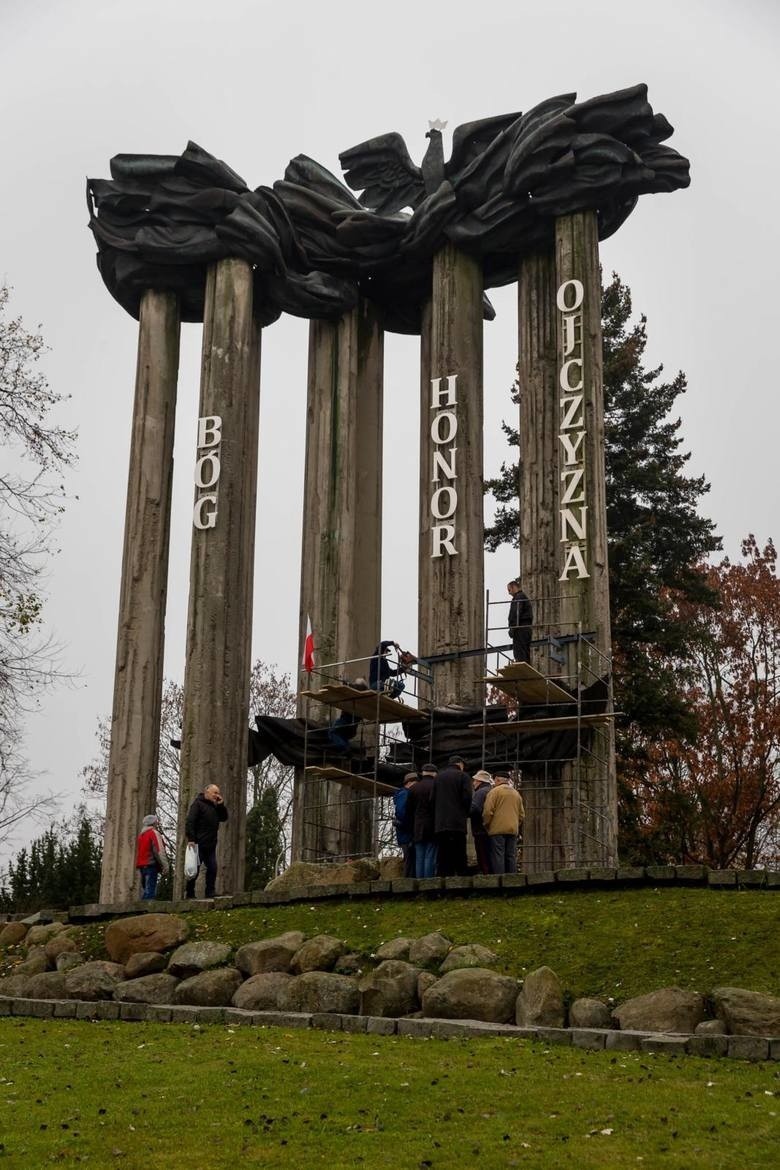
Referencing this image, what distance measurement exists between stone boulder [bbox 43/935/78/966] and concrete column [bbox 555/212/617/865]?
7.09m

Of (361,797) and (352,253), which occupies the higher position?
(352,253)

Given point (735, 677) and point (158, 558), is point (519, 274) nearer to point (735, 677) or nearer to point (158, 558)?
point (158, 558)

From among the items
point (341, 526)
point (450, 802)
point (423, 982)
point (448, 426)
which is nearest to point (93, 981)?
point (423, 982)

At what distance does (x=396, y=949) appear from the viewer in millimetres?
16531

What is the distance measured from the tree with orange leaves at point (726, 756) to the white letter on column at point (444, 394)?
9.39 metres

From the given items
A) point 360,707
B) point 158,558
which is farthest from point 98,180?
point 360,707

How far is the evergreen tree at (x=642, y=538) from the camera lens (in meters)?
31.8

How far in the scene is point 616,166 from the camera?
84.8 feet

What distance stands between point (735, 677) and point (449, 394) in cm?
1366

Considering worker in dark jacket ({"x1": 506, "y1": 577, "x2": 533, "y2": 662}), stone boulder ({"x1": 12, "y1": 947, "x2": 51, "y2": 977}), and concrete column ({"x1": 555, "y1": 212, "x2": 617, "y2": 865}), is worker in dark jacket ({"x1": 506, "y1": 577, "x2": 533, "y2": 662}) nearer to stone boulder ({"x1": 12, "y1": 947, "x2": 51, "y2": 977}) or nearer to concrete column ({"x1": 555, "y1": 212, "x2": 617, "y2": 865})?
concrete column ({"x1": 555, "y1": 212, "x2": 617, "y2": 865})

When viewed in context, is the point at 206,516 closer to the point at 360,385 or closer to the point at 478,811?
the point at 360,385


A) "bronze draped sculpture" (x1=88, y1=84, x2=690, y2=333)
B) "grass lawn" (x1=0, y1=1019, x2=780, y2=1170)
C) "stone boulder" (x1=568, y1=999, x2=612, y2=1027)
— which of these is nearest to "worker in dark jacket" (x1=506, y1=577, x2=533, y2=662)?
"bronze draped sculpture" (x1=88, y1=84, x2=690, y2=333)

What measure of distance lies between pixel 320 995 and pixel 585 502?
36.5 feet

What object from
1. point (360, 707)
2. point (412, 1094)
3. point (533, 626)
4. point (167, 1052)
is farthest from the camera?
point (360, 707)
